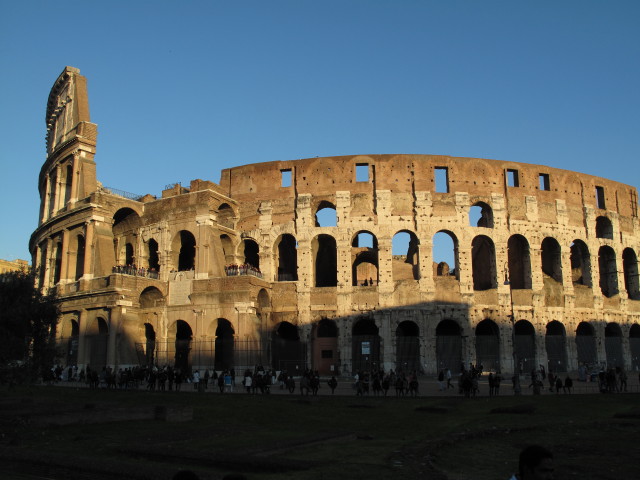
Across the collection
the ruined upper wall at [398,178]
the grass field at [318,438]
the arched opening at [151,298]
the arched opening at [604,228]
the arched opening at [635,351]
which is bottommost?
the grass field at [318,438]

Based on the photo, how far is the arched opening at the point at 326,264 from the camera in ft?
129

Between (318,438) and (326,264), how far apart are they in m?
27.9

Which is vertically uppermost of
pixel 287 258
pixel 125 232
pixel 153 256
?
pixel 125 232

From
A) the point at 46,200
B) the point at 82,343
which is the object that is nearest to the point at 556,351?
the point at 82,343

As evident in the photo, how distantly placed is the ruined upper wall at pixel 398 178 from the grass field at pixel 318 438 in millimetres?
17061

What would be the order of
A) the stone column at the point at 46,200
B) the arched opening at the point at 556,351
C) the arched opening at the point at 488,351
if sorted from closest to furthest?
the arched opening at the point at 488,351 → the arched opening at the point at 556,351 → the stone column at the point at 46,200

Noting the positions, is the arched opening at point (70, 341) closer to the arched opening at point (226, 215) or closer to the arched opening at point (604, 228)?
the arched opening at point (226, 215)

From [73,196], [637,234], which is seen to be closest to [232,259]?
[73,196]

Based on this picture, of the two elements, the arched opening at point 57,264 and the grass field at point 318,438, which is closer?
the grass field at point 318,438

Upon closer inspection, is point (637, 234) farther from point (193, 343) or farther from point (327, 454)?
point (327, 454)

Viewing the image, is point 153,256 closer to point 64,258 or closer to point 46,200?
point 64,258

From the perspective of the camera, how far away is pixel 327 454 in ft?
35.1

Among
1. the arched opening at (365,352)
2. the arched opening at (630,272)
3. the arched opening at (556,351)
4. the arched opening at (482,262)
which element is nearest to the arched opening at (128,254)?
the arched opening at (365,352)

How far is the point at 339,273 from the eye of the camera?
35219mm
